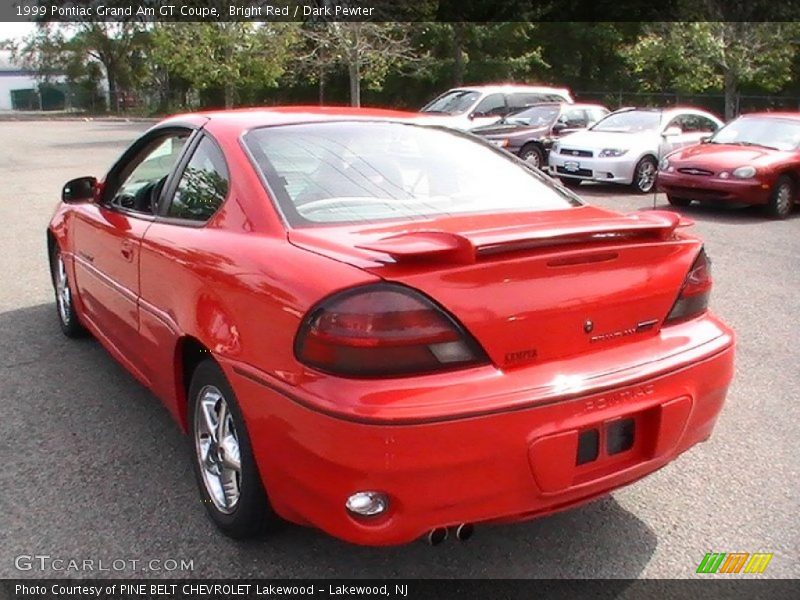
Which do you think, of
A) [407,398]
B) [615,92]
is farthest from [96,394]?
[615,92]

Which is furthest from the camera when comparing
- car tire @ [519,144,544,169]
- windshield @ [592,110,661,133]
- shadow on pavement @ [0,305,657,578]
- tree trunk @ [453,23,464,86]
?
tree trunk @ [453,23,464,86]

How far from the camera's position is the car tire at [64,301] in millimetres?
5035

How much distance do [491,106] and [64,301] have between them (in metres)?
13.0

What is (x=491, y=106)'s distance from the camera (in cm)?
1689

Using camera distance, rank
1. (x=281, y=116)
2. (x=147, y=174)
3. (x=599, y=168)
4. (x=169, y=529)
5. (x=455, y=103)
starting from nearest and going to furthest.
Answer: (x=169, y=529)
(x=281, y=116)
(x=147, y=174)
(x=599, y=168)
(x=455, y=103)

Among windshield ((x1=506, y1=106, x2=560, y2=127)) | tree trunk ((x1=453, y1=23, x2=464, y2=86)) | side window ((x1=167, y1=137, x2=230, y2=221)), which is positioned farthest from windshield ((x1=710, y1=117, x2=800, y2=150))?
tree trunk ((x1=453, y1=23, x2=464, y2=86))

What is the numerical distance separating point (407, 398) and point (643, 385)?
789mm

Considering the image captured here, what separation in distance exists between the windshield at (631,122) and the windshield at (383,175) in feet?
37.6

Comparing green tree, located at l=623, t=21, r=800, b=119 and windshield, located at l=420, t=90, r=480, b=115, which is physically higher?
green tree, located at l=623, t=21, r=800, b=119

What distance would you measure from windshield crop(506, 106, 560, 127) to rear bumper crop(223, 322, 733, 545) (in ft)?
47.0

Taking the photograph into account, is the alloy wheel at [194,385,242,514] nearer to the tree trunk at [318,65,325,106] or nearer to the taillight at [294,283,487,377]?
the taillight at [294,283,487,377]

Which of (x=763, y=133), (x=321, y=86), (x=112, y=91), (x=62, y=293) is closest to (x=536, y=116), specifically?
(x=763, y=133)

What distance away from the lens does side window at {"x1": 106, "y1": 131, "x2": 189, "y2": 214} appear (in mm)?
3654

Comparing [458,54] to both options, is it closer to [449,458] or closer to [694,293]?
[694,293]
